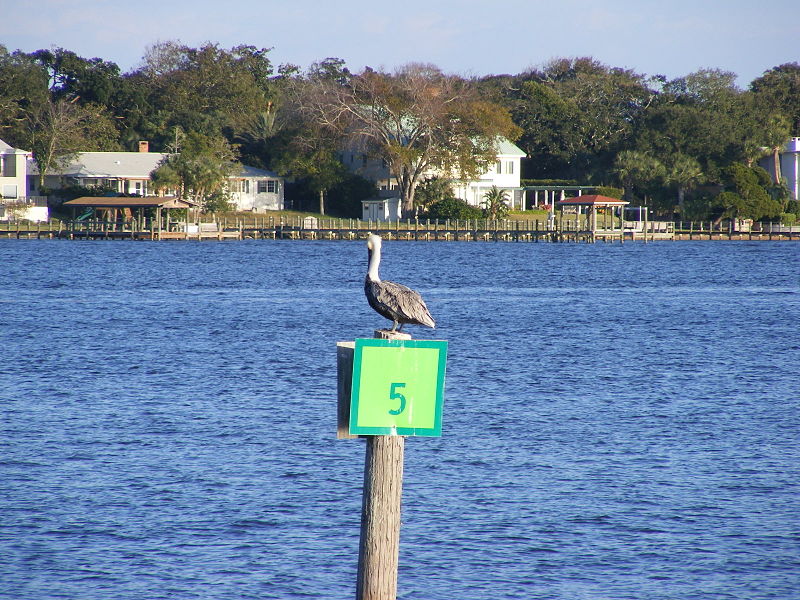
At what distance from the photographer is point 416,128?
105375 millimetres

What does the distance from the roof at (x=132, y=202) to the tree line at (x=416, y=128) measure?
3.74m

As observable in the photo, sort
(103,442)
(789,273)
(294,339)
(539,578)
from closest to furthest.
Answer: (539,578), (103,442), (294,339), (789,273)

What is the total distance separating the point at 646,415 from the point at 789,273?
54648 millimetres

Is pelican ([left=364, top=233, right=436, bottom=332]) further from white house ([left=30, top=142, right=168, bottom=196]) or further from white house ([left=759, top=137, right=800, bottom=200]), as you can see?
white house ([left=759, top=137, right=800, bottom=200])

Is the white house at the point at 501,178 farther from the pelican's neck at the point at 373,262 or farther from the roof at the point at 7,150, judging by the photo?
the pelican's neck at the point at 373,262

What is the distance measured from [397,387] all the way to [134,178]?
101 metres

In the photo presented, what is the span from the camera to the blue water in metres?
14.2

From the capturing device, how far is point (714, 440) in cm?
2075

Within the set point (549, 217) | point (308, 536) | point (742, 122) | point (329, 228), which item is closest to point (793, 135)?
point (742, 122)

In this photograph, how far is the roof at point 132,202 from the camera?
98.1m

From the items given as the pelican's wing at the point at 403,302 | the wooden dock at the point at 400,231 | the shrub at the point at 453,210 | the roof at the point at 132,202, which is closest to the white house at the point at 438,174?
the wooden dock at the point at 400,231

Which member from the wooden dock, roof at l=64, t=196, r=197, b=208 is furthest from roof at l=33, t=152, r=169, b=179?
roof at l=64, t=196, r=197, b=208

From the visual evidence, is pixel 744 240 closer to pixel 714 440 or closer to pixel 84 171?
pixel 84 171

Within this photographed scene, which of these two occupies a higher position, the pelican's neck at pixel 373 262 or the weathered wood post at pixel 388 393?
the pelican's neck at pixel 373 262
